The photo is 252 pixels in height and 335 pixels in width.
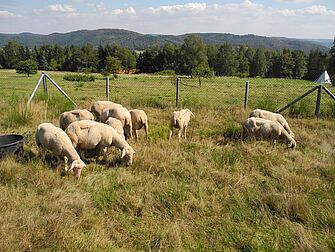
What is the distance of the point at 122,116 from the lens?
341 inches

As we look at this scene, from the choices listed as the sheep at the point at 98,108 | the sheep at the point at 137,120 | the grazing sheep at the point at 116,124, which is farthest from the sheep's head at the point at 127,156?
the sheep at the point at 98,108

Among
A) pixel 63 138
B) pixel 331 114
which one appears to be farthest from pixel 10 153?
pixel 331 114

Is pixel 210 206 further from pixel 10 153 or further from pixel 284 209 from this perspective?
pixel 10 153

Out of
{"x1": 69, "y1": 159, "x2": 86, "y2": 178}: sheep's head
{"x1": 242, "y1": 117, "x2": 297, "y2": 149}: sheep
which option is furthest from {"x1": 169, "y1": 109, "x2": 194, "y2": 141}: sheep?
{"x1": 69, "y1": 159, "x2": 86, "y2": 178}: sheep's head

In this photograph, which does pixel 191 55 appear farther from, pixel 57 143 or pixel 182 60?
pixel 57 143

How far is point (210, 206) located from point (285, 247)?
1389 millimetres

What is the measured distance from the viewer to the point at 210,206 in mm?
5047

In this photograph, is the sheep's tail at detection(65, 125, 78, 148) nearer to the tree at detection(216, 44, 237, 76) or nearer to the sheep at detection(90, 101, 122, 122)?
the sheep at detection(90, 101, 122, 122)

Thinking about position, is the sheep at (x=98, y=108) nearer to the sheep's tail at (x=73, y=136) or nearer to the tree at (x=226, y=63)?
the sheep's tail at (x=73, y=136)

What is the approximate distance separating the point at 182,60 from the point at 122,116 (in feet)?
215

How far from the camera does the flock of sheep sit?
6.35 m

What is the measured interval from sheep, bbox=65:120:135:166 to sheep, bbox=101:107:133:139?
160 centimetres

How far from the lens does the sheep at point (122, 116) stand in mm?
8664

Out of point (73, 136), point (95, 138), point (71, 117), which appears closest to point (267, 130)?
point (95, 138)
